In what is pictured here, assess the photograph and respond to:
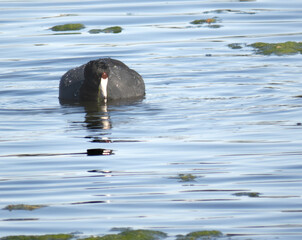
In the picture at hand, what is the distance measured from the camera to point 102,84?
12766 millimetres

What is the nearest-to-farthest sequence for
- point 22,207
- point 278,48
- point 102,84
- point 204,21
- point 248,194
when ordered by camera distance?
point 22,207
point 248,194
point 102,84
point 278,48
point 204,21

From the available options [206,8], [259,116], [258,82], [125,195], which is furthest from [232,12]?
[125,195]

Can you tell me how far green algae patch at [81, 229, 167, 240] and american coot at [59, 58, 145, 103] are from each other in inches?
246

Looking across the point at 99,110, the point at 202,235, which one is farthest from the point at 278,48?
the point at 202,235

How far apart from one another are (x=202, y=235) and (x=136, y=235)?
1.68 feet

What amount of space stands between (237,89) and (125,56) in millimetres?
3634

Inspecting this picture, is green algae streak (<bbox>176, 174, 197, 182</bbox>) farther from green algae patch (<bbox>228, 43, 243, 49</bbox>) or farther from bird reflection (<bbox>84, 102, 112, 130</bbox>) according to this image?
green algae patch (<bbox>228, 43, 243, 49</bbox>)

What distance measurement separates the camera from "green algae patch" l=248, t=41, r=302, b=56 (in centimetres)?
1572

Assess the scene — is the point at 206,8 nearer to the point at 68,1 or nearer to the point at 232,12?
the point at 232,12

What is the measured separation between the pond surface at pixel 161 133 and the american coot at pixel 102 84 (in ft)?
0.92

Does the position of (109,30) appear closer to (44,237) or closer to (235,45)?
(235,45)

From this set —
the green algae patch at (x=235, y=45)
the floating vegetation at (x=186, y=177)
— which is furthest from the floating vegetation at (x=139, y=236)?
the green algae patch at (x=235, y=45)

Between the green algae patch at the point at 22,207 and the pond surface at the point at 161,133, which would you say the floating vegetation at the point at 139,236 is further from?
the green algae patch at the point at 22,207

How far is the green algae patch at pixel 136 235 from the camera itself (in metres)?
6.56
